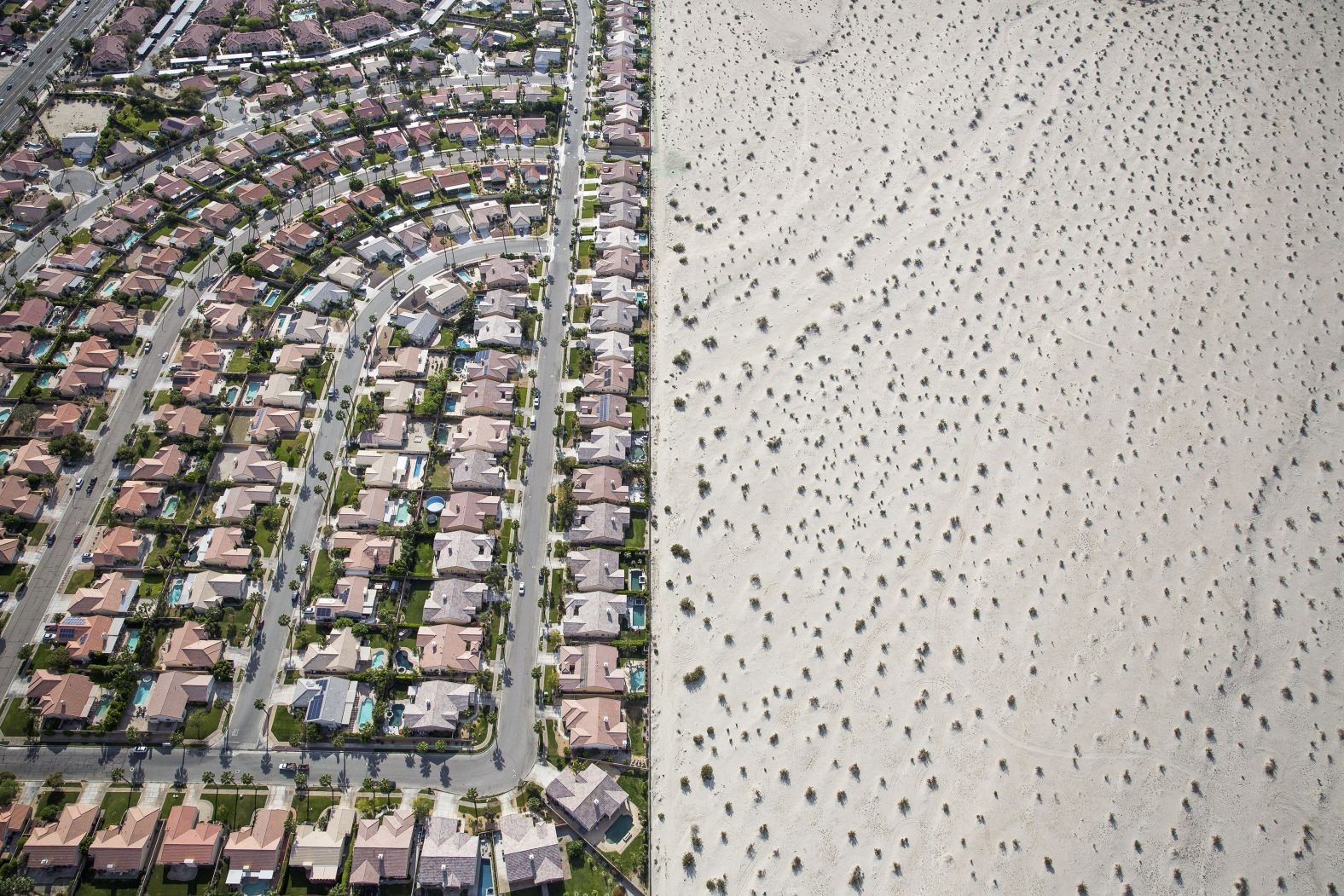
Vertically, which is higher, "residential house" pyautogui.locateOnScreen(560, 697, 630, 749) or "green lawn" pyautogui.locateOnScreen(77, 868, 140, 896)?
"residential house" pyautogui.locateOnScreen(560, 697, 630, 749)

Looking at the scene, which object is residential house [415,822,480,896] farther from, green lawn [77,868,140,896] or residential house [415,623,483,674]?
green lawn [77,868,140,896]

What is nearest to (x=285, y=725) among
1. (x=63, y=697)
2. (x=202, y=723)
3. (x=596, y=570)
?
(x=202, y=723)

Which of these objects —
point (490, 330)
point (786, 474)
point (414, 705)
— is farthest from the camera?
point (490, 330)

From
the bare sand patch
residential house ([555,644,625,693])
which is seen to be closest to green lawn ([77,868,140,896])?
residential house ([555,644,625,693])

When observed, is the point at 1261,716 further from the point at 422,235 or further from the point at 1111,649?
the point at 422,235

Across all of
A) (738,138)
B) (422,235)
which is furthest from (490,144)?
(738,138)

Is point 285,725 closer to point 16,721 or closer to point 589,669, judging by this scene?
point 16,721

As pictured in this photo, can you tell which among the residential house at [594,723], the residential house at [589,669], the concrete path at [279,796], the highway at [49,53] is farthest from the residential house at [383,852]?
the highway at [49,53]
